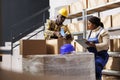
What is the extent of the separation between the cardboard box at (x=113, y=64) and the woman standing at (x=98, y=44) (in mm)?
406

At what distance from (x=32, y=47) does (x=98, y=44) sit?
39.4 inches

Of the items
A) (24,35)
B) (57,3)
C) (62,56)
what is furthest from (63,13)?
(24,35)

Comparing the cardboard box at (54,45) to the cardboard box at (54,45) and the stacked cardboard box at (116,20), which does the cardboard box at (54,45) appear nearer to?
the cardboard box at (54,45)

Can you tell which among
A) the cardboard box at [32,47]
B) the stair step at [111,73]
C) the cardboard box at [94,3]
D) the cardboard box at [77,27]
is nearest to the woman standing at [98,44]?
the stair step at [111,73]

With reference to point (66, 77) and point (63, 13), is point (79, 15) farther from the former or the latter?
point (66, 77)

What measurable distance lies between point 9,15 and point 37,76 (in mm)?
9337

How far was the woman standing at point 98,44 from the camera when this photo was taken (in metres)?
4.62

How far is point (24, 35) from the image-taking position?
1163cm

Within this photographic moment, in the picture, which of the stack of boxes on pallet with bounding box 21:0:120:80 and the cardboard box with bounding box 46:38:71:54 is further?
the cardboard box with bounding box 46:38:71:54

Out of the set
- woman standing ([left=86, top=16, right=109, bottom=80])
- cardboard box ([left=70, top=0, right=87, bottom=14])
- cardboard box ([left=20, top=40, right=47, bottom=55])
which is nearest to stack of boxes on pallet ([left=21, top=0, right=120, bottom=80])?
cardboard box ([left=20, top=40, right=47, bottom=55])

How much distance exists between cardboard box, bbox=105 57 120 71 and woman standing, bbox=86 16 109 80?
41 centimetres

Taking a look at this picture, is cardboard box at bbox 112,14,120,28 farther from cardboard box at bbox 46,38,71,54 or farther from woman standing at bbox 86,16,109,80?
cardboard box at bbox 46,38,71,54

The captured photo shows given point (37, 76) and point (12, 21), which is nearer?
point (37, 76)

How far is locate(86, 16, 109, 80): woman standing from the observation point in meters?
4.62
